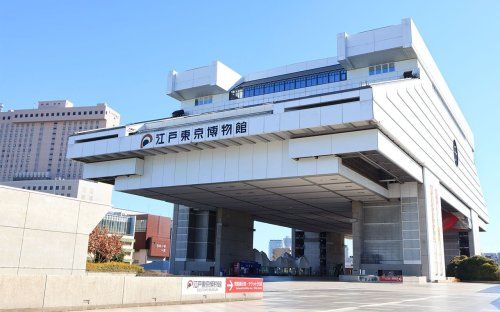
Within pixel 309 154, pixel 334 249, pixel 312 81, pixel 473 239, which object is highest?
pixel 312 81

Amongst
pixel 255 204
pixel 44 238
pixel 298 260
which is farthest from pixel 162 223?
pixel 44 238

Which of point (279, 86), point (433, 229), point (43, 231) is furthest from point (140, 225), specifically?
point (43, 231)

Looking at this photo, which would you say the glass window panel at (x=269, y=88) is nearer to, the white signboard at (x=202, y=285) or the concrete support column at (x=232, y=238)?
the concrete support column at (x=232, y=238)

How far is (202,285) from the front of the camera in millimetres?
22312

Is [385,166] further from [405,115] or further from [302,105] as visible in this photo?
[302,105]

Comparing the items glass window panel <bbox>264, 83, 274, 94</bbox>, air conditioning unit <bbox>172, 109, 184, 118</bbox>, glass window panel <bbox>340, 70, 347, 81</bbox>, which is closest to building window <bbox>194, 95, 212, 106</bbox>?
air conditioning unit <bbox>172, 109, 184, 118</bbox>

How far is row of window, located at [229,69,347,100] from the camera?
70.8m

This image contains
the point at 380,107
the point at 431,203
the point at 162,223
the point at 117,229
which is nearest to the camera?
the point at 380,107

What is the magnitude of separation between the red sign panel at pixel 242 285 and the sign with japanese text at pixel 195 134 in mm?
26470

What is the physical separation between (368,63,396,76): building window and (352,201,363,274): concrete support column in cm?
1941

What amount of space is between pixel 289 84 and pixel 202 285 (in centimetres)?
5577

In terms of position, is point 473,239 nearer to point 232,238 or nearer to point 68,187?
point 232,238

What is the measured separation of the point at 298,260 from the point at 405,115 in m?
52.9

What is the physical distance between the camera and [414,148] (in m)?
56.8
